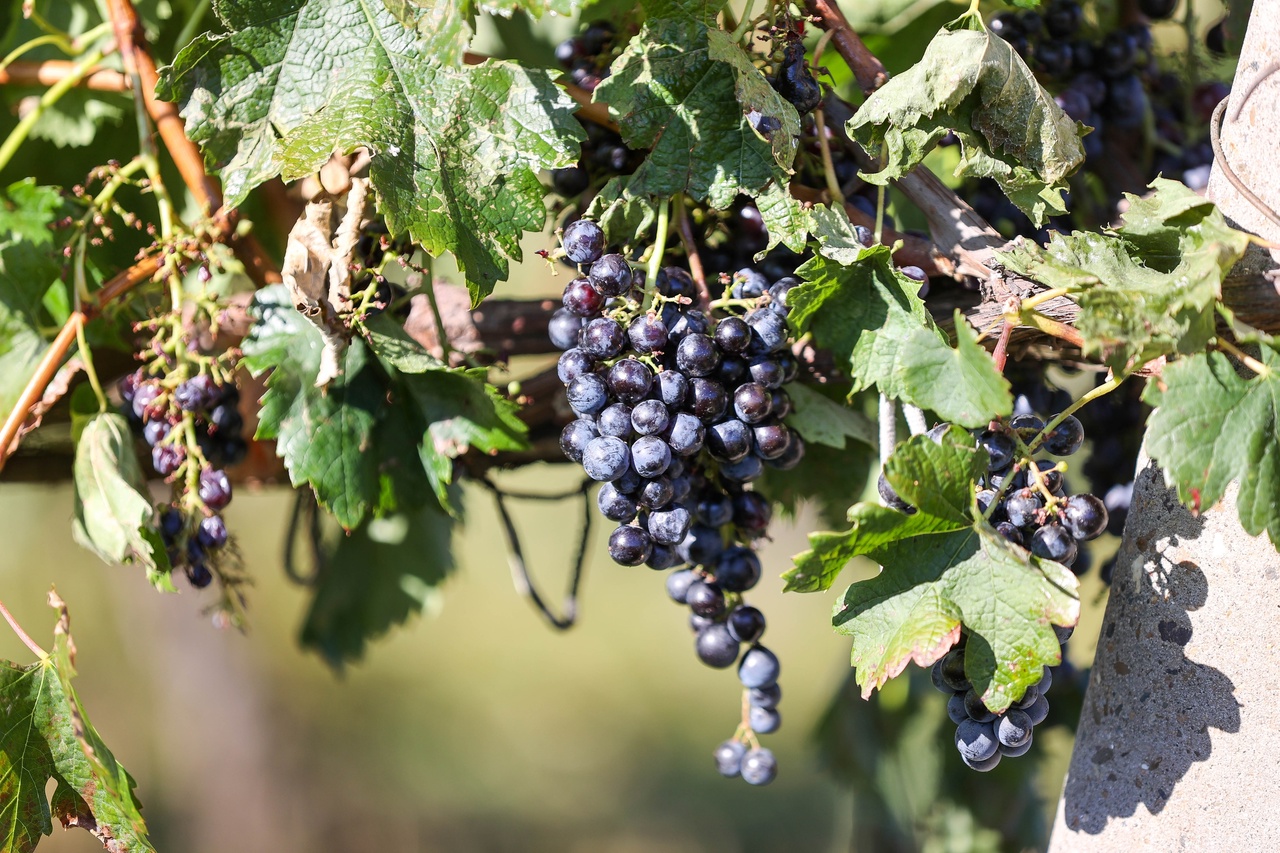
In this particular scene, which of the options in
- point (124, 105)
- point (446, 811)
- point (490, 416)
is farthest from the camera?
point (446, 811)

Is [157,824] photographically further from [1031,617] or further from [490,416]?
[1031,617]

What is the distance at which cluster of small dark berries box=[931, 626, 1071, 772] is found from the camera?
739 millimetres

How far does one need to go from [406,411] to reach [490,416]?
0.11m

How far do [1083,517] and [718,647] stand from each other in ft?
1.25

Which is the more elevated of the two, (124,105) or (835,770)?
(124,105)

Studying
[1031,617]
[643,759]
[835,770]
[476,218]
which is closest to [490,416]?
[476,218]

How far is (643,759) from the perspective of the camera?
567 cm

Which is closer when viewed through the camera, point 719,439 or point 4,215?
point 719,439

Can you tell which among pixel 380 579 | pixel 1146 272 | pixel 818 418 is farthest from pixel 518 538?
→ pixel 1146 272

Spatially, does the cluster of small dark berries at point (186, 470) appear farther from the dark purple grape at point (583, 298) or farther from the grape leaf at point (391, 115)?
the dark purple grape at point (583, 298)

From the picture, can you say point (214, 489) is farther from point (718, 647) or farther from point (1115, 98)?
point (1115, 98)

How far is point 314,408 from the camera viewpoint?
951 mm

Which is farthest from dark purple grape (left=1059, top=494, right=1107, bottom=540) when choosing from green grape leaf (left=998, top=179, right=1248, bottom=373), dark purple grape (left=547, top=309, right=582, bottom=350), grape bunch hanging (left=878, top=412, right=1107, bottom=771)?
dark purple grape (left=547, top=309, right=582, bottom=350)

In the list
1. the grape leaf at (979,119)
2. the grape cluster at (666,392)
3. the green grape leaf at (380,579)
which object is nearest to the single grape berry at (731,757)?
the grape cluster at (666,392)
